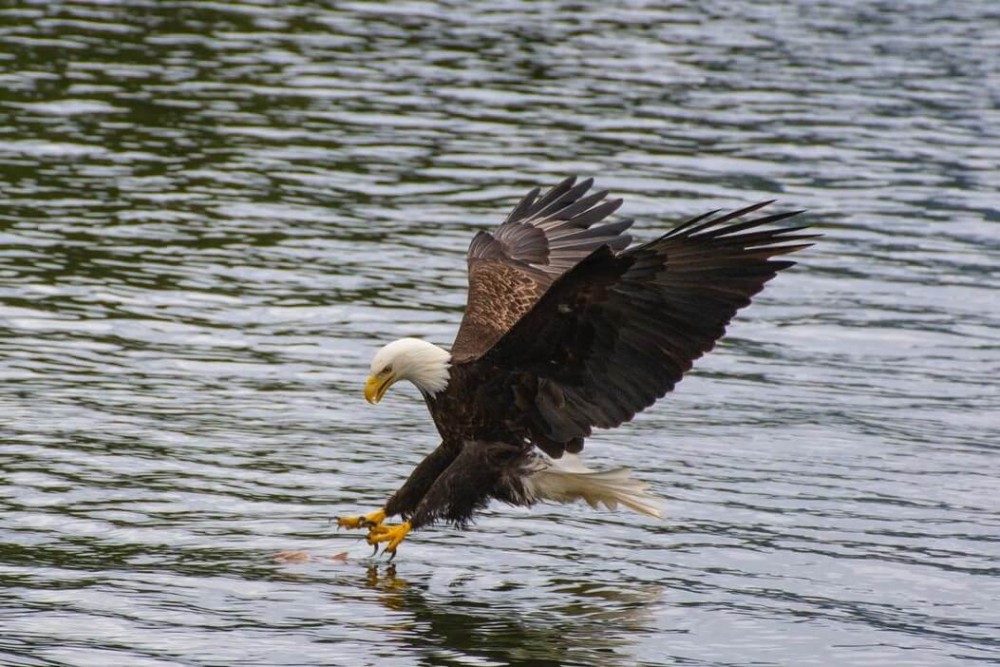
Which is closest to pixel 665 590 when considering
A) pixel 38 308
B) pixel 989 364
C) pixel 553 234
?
pixel 553 234

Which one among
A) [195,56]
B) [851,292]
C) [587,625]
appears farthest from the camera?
[195,56]

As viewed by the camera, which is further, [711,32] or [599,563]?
[711,32]

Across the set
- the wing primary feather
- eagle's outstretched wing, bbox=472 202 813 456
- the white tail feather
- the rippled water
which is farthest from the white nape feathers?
the wing primary feather

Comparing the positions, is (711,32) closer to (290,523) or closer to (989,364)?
(989,364)

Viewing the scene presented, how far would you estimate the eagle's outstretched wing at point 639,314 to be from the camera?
18.5ft

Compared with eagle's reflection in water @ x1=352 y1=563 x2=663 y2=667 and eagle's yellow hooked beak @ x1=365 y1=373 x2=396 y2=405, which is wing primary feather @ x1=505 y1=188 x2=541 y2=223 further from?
eagle's reflection in water @ x1=352 y1=563 x2=663 y2=667

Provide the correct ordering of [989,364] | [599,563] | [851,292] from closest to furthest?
[599,563], [989,364], [851,292]

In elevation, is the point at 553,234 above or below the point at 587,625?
above

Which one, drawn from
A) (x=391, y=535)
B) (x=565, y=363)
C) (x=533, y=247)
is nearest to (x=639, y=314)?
(x=565, y=363)

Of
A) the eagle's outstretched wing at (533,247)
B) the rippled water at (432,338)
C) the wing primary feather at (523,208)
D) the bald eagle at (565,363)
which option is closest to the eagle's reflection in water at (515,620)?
the rippled water at (432,338)

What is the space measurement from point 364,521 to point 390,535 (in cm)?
16

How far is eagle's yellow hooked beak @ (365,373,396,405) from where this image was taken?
6.25 m

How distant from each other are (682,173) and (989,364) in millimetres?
4111

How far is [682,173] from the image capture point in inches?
497
